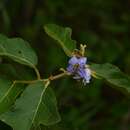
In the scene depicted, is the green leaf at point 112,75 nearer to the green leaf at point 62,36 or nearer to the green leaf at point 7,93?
the green leaf at point 62,36

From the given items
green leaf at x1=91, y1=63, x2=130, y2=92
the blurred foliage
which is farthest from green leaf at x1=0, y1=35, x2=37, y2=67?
the blurred foliage

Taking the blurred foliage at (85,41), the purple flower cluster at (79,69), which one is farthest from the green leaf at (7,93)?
the blurred foliage at (85,41)

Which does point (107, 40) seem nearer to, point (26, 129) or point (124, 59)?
point (124, 59)

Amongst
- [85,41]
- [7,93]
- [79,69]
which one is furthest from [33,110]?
[85,41]

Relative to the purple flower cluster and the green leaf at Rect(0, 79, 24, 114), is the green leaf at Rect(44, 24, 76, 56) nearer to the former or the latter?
the purple flower cluster

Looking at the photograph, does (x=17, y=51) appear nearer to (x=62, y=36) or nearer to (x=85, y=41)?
(x=62, y=36)

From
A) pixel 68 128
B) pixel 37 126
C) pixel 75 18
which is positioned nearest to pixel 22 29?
pixel 75 18
